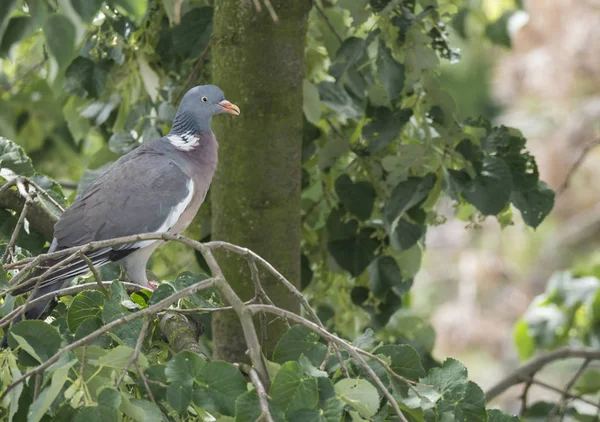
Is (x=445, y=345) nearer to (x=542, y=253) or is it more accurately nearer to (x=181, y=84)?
(x=542, y=253)

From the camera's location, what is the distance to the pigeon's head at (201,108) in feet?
5.71

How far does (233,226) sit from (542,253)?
17.0 ft

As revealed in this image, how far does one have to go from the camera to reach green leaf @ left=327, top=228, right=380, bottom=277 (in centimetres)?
190

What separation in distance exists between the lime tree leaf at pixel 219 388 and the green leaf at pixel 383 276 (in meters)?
0.92

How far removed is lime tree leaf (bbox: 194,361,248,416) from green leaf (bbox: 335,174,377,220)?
3.03 ft

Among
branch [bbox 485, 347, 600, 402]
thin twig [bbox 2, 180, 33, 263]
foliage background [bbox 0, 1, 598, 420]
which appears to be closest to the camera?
thin twig [bbox 2, 180, 33, 263]

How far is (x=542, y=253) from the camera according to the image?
655cm

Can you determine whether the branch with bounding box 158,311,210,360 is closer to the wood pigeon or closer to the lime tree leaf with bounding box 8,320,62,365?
the lime tree leaf with bounding box 8,320,62,365

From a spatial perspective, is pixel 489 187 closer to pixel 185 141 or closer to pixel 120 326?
pixel 185 141

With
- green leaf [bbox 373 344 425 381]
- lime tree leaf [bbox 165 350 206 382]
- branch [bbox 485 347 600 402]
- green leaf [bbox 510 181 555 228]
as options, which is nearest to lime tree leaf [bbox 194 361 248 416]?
lime tree leaf [bbox 165 350 206 382]

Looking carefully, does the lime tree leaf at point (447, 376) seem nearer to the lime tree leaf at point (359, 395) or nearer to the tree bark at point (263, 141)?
the lime tree leaf at point (359, 395)

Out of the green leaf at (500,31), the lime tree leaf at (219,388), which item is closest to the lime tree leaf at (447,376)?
the lime tree leaf at (219,388)

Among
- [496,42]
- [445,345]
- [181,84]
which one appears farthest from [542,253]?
[181,84]

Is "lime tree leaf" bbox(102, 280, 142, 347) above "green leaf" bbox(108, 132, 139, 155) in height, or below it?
below
